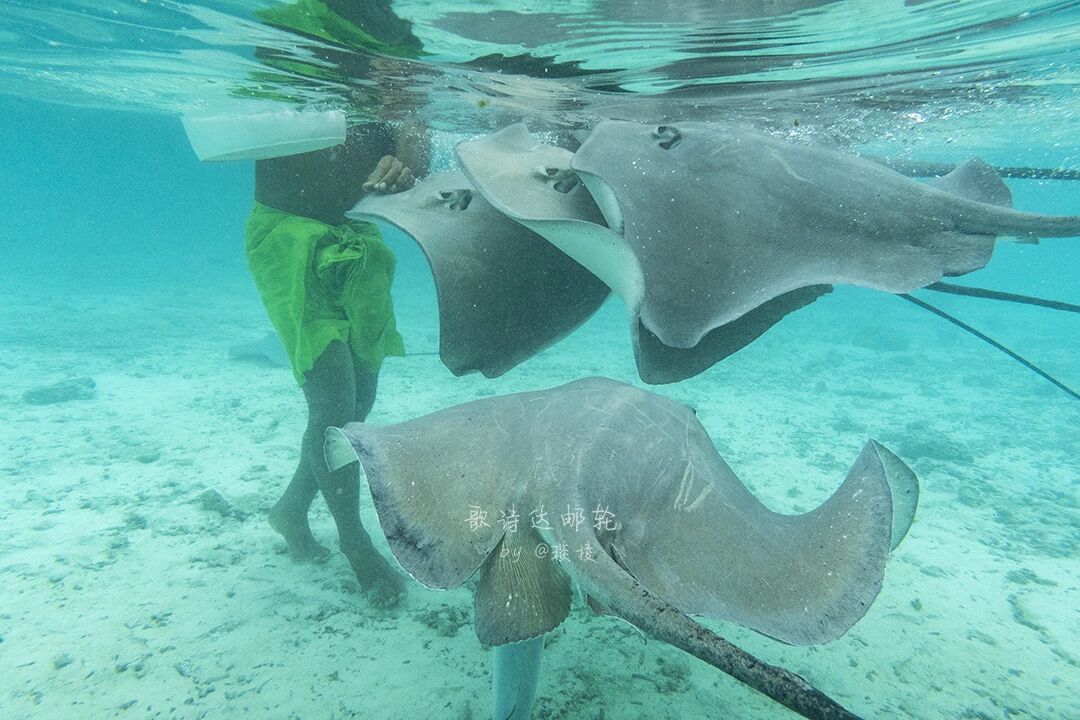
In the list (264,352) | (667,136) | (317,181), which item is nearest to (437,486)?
(667,136)

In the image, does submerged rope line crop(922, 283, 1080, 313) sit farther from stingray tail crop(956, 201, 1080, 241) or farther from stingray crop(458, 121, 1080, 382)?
stingray tail crop(956, 201, 1080, 241)

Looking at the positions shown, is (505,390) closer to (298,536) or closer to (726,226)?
(298,536)

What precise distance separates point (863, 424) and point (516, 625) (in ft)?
40.2

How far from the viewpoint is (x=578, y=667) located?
4008mm

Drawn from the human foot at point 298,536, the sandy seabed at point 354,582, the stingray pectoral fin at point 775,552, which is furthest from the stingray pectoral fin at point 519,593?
the human foot at point 298,536

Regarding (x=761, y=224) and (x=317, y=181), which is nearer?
(x=761, y=224)

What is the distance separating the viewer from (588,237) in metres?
2.11

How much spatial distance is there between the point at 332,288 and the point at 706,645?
3962 mm

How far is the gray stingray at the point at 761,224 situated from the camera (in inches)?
89.7

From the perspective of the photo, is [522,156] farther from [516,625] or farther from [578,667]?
[578,667]

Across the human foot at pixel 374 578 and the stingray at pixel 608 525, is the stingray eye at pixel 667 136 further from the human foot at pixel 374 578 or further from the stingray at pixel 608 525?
the human foot at pixel 374 578

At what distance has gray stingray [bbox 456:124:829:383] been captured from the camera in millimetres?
2070

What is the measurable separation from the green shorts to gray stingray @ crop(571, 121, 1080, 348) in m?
2.35

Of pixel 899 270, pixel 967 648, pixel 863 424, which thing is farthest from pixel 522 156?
pixel 863 424
